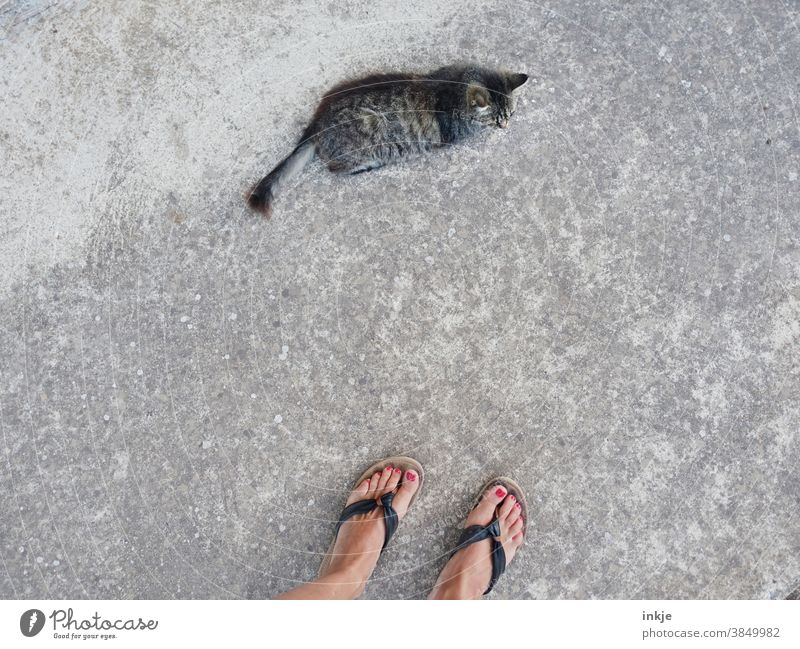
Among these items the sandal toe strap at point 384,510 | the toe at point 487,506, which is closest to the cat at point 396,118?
the sandal toe strap at point 384,510

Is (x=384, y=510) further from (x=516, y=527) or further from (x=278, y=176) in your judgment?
(x=278, y=176)

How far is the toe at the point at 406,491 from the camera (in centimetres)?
244

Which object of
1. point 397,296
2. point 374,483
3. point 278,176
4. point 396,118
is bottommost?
point 374,483

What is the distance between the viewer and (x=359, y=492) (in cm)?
247

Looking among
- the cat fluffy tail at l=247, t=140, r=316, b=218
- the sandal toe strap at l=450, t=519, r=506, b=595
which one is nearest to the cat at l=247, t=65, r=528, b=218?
the cat fluffy tail at l=247, t=140, r=316, b=218

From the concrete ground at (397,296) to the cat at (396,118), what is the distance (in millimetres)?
92

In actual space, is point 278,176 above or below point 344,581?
above

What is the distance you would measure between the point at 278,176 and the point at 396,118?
547 mm

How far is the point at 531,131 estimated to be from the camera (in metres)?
2.54

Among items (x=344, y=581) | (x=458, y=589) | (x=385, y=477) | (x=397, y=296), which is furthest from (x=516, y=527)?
(x=397, y=296)

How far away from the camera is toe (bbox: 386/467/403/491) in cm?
244

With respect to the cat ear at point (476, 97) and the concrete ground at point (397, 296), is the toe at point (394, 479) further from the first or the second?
the cat ear at point (476, 97)
